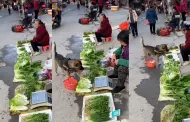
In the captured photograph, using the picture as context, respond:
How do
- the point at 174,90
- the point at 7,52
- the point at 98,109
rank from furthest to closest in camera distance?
the point at 7,52
the point at 174,90
the point at 98,109

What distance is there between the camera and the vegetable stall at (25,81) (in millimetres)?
4262

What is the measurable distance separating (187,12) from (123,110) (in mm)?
3030

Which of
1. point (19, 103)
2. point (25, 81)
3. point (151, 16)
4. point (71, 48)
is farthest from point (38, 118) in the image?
point (151, 16)

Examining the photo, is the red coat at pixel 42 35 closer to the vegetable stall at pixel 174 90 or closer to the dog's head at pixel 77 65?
the dog's head at pixel 77 65

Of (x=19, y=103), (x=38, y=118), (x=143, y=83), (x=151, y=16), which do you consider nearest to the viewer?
(x=38, y=118)

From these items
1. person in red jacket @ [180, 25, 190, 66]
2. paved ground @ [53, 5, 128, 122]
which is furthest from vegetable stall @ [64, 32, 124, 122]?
person in red jacket @ [180, 25, 190, 66]

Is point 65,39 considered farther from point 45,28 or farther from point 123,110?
point 123,110

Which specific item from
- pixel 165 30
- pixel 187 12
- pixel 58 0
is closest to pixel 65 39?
pixel 58 0

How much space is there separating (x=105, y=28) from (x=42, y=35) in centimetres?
86

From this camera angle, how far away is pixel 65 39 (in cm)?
451

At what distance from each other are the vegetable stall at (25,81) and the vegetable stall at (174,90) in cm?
163

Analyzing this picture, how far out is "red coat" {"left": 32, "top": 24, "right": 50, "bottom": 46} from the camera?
4.32 meters

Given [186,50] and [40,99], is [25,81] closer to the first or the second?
[40,99]

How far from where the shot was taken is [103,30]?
14.6 feet
